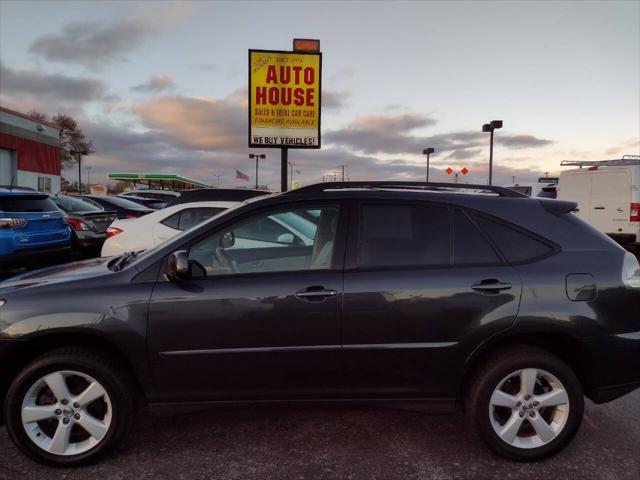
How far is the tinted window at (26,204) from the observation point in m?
7.00

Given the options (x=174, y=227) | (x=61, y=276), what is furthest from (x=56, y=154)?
(x=61, y=276)

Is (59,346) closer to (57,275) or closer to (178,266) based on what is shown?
(57,275)

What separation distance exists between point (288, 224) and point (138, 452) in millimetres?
1795

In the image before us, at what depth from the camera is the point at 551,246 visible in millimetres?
2881

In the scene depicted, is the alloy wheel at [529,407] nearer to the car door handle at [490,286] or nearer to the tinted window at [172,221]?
the car door handle at [490,286]

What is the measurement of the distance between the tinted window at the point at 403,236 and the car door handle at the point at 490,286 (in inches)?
8.8

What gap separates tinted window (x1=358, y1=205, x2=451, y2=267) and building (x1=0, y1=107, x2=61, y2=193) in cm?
2987

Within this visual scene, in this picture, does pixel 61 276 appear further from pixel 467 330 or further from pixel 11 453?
pixel 467 330

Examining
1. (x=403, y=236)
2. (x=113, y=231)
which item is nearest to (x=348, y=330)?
(x=403, y=236)

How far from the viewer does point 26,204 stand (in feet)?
24.0

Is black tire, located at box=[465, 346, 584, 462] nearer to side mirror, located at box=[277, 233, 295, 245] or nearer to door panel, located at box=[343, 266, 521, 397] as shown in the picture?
door panel, located at box=[343, 266, 521, 397]

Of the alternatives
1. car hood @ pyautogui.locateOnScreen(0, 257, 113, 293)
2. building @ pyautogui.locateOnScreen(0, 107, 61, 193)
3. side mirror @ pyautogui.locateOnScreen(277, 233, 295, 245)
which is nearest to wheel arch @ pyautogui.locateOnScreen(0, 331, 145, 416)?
car hood @ pyautogui.locateOnScreen(0, 257, 113, 293)

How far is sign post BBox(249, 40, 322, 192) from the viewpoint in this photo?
1125 centimetres

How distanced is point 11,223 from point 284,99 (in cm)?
690
